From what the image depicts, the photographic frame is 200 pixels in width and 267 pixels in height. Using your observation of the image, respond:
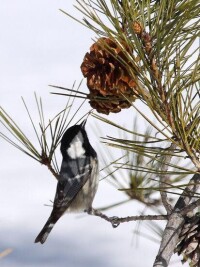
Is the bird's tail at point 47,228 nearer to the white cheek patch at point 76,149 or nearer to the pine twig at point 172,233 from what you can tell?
the white cheek patch at point 76,149

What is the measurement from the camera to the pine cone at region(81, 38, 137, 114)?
42.9 inches

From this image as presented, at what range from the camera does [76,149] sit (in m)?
2.04

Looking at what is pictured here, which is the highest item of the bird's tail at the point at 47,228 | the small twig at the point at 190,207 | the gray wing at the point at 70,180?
the gray wing at the point at 70,180

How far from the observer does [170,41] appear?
39.6 inches

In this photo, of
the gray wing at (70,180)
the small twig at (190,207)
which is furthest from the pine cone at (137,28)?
the gray wing at (70,180)

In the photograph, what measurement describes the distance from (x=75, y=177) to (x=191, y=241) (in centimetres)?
71

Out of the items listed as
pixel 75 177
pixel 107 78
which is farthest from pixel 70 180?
pixel 107 78

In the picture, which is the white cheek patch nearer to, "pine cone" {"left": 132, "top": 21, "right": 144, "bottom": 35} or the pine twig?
the pine twig

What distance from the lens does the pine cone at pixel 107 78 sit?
1090mm

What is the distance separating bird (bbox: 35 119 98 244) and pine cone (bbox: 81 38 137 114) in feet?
2.64

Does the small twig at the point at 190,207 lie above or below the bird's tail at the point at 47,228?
below

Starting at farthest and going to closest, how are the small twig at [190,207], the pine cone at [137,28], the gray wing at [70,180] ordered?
the gray wing at [70,180] < the small twig at [190,207] < the pine cone at [137,28]

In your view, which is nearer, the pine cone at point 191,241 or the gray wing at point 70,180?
the pine cone at point 191,241

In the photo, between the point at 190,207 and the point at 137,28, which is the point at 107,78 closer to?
the point at 137,28
